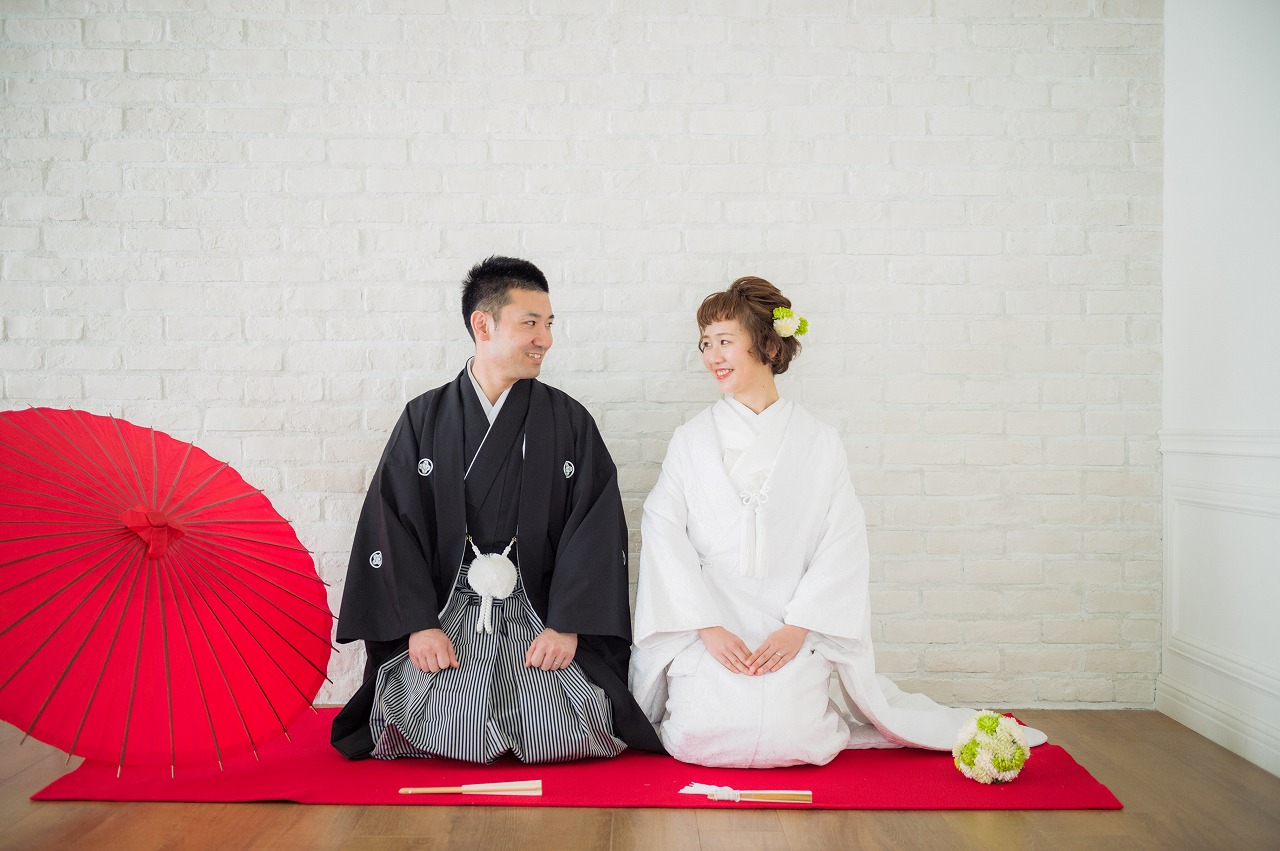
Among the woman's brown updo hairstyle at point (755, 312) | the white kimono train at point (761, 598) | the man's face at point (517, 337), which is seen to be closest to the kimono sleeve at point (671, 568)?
the white kimono train at point (761, 598)

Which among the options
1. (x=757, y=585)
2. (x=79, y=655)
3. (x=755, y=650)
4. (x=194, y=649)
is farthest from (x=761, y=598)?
(x=79, y=655)

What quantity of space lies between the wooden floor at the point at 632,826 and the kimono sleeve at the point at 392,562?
0.54 metres

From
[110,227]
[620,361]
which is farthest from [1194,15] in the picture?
[110,227]

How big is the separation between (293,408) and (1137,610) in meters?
3.00

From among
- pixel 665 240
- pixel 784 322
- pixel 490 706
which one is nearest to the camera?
pixel 490 706

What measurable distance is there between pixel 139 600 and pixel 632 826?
129cm

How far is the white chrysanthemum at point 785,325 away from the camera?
2789 millimetres

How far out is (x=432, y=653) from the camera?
103 inches

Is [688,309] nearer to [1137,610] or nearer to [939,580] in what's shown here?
[939,580]

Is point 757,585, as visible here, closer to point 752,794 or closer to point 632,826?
point 752,794

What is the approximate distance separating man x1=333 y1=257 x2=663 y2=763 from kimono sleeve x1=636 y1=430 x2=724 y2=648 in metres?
0.08

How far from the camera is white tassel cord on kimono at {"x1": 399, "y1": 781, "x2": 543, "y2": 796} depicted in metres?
2.32

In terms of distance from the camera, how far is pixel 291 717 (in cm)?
234

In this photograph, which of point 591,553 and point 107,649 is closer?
point 107,649
